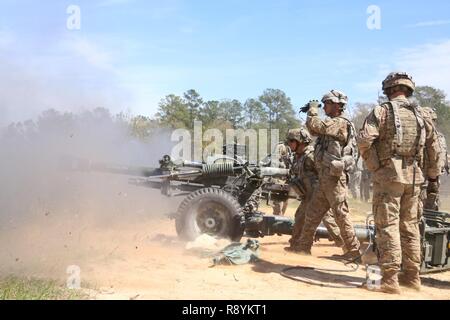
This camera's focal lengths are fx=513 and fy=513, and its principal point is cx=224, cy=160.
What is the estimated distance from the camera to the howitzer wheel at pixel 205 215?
24.3ft

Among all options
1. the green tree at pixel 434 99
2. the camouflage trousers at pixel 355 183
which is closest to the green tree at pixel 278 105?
the green tree at pixel 434 99

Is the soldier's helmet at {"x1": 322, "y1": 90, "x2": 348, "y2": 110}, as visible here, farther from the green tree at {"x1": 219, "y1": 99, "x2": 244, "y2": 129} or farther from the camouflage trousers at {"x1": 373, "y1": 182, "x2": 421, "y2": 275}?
the green tree at {"x1": 219, "y1": 99, "x2": 244, "y2": 129}

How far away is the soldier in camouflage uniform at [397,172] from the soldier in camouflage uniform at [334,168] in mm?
1255

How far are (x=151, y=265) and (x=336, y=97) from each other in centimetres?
316

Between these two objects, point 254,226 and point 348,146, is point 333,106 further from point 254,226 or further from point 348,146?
point 254,226

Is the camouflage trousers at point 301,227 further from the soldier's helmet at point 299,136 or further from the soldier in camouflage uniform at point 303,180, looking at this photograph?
the soldier's helmet at point 299,136

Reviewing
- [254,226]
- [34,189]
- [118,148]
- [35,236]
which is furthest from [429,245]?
[118,148]

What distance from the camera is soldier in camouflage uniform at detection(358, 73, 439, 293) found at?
5.15m

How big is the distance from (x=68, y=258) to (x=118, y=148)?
5.10 meters

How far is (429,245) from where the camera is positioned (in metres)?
5.68

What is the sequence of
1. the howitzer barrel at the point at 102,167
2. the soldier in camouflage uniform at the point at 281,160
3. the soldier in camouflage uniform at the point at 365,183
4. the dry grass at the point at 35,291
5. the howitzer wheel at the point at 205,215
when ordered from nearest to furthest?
the dry grass at the point at 35,291 → the howitzer wheel at the point at 205,215 → the howitzer barrel at the point at 102,167 → the soldier in camouflage uniform at the point at 281,160 → the soldier in camouflage uniform at the point at 365,183

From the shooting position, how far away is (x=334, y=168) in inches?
265

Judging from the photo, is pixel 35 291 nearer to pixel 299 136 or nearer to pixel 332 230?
pixel 332 230

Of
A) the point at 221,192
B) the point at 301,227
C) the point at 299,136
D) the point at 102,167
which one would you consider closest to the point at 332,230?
the point at 301,227
